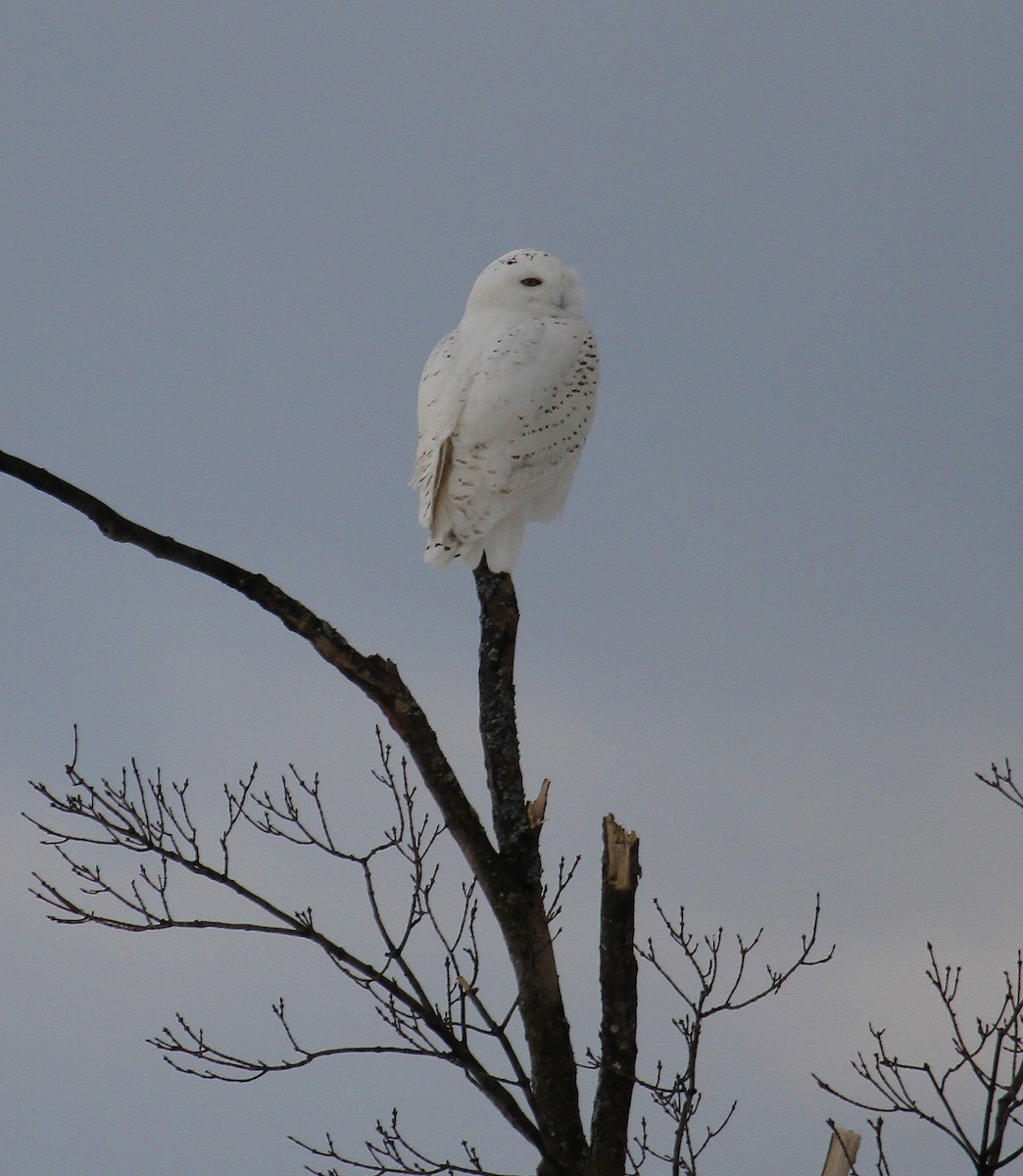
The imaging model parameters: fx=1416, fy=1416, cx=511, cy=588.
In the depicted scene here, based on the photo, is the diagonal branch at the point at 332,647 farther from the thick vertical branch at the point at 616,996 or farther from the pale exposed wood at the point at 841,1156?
the pale exposed wood at the point at 841,1156

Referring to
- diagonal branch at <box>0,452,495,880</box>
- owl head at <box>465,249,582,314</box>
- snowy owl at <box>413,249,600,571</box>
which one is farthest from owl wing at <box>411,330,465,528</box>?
diagonal branch at <box>0,452,495,880</box>

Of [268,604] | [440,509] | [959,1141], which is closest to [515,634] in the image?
[440,509]

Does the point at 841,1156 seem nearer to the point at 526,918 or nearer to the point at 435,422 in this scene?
the point at 526,918

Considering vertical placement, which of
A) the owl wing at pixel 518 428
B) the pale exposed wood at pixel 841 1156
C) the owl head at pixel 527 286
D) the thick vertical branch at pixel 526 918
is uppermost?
the owl head at pixel 527 286

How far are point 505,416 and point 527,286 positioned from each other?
70 cm

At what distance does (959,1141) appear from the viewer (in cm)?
359

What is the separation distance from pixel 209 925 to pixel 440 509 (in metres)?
1.72

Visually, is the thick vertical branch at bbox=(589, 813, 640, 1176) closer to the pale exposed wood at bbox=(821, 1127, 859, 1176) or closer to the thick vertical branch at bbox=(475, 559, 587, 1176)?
the thick vertical branch at bbox=(475, 559, 587, 1176)

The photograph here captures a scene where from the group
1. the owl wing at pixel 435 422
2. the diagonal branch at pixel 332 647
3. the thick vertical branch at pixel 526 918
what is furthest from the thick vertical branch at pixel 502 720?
the owl wing at pixel 435 422

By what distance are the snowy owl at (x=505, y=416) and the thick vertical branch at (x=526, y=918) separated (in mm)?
450

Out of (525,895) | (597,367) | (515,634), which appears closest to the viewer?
(525,895)

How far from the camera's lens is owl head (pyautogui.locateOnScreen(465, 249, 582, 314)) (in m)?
5.58

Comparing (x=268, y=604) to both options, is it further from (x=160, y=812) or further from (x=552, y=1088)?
(x=552, y=1088)

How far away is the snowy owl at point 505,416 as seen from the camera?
5086mm
